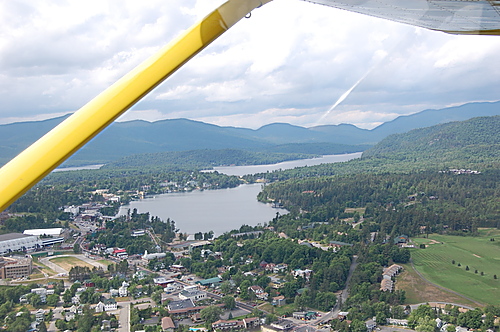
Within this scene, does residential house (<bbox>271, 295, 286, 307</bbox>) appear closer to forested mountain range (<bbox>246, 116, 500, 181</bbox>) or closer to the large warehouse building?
the large warehouse building

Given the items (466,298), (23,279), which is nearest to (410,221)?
(466,298)

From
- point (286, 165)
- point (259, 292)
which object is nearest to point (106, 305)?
point (259, 292)

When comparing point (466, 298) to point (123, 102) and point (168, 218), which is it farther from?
point (168, 218)

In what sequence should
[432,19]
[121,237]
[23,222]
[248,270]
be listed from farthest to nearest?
[121,237], [23,222], [248,270], [432,19]

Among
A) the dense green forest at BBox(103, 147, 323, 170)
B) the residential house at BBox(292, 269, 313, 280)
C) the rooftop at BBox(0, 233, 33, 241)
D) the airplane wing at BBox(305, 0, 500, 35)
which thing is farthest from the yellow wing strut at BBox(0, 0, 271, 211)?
the dense green forest at BBox(103, 147, 323, 170)

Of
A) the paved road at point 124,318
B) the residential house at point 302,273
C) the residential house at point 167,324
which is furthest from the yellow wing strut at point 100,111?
the residential house at point 302,273

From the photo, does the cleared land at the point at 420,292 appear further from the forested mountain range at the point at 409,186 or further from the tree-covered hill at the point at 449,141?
the tree-covered hill at the point at 449,141

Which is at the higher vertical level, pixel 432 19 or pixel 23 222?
pixel 432 19
